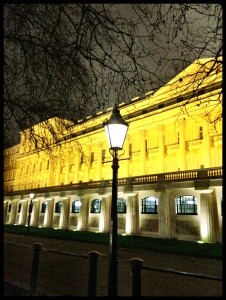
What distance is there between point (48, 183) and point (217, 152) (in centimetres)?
3927

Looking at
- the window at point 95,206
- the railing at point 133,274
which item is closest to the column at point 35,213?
the window at point 95,206

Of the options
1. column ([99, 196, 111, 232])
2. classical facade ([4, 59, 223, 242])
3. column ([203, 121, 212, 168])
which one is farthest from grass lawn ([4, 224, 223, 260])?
column ([203, 121, 212, 168])

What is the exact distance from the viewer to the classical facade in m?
23.5

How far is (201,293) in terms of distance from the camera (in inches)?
291

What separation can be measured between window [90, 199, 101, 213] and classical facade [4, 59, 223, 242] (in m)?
0.12

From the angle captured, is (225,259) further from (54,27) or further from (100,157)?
(100,157)

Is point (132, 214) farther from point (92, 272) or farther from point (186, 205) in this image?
point (92, 272)

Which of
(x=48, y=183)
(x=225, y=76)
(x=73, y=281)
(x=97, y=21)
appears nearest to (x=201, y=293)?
(x=73, y=281)

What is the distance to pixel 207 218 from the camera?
22.8m

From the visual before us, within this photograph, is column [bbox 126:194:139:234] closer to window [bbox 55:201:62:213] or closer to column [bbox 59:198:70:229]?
column [bbox 59:198:70:229]

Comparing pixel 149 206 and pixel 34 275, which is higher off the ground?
pixel 149 206

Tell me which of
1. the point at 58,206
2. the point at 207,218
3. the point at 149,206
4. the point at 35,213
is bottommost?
the point at 35,213

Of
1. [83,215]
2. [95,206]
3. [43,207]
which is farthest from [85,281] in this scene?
[43,207]

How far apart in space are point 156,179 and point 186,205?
4322 mm
